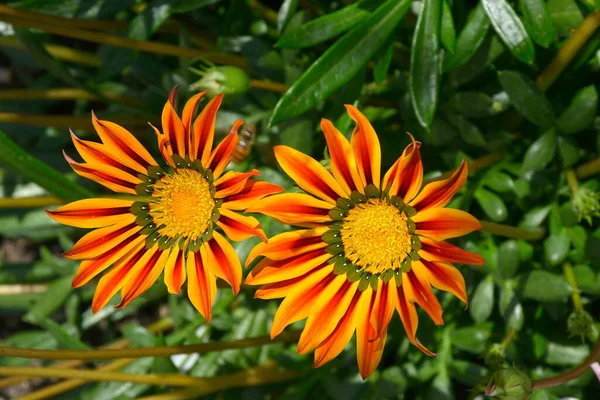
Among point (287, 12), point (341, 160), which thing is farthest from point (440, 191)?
point (287, 12)

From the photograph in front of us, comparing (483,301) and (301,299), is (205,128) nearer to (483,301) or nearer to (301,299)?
(301,299)

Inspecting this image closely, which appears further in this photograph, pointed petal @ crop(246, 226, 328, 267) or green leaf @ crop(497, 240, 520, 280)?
green leaf @ crop(497, 240, 520, 280)

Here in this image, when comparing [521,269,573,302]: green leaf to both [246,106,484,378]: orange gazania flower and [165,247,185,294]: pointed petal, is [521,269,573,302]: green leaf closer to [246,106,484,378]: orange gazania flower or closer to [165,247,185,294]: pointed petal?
[246,106,484,378]: orange gazania flower

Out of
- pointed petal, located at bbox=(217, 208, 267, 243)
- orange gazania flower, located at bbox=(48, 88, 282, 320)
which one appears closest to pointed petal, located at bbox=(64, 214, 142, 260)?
orange gazania flower, located at bbox=(48, 88, 282, 320)

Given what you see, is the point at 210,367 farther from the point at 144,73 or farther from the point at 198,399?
the point at 144,73

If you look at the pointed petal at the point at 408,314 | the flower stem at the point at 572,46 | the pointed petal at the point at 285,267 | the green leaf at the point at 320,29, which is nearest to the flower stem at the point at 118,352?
the pointed petal at the point at 285,267

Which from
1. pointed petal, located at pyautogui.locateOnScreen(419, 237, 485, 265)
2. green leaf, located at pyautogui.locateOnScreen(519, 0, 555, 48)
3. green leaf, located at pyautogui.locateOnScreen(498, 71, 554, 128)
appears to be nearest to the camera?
pointed petal, located at pyautogui.locateOnScreen(419, 237, 485, 265)

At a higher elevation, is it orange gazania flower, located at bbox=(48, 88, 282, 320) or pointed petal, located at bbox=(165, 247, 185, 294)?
orange gazania flower, located at bbox=(48, 88, 282, 320)
